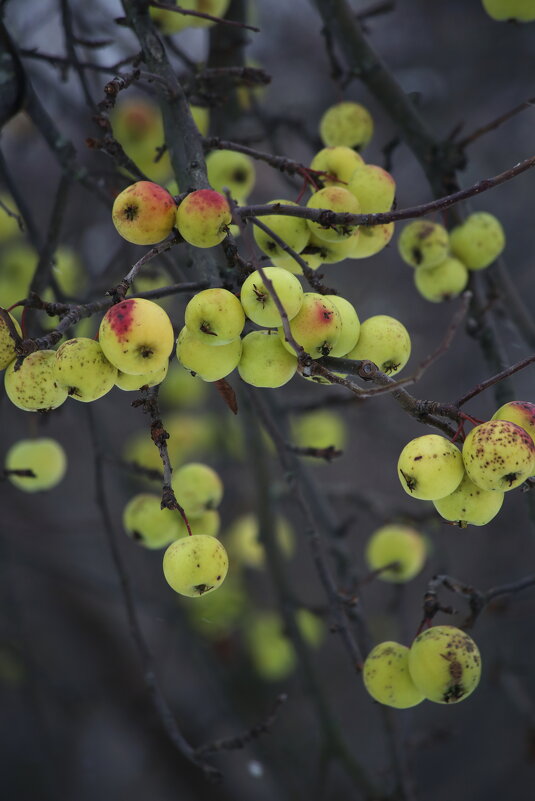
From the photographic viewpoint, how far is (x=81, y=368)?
4.38 feet

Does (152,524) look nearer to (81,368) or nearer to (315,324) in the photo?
(81,368)

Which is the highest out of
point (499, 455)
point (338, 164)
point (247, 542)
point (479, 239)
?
point (338, 164)

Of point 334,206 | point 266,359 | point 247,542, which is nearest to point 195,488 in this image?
point 266,359

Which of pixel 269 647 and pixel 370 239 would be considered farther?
pixel 269 647

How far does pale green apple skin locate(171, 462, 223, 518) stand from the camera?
2.05 meters

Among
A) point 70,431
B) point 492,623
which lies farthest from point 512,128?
point 70,431

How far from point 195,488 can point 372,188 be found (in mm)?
953

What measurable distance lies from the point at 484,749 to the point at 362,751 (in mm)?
760

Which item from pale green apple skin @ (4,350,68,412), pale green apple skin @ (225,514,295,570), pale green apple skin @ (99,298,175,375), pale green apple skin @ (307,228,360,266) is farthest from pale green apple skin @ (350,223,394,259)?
pale green apple skin @ (225,514,295,570)

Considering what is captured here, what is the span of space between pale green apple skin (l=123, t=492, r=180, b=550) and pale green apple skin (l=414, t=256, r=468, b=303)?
1.03 metres

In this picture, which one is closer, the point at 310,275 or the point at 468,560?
the point at 310,275

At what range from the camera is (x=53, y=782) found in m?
4.01

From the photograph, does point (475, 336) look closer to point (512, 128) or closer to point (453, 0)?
point (512, 128)

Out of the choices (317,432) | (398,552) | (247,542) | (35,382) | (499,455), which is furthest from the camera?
(317,432)
